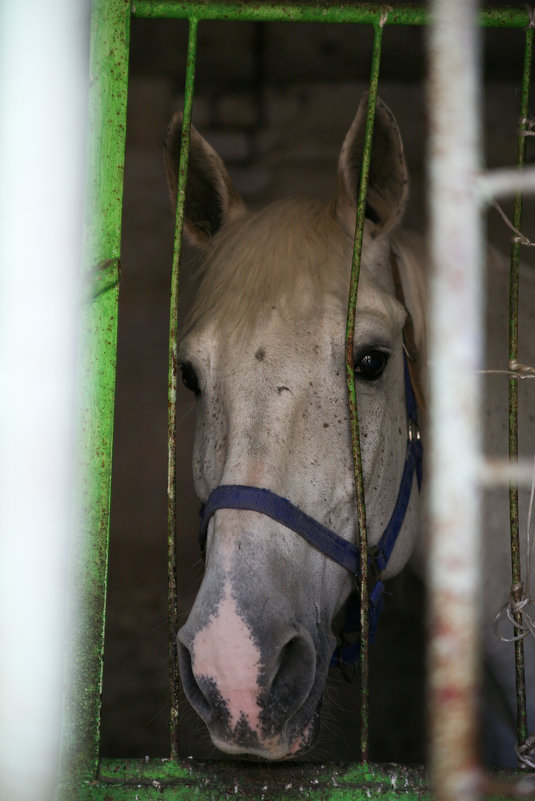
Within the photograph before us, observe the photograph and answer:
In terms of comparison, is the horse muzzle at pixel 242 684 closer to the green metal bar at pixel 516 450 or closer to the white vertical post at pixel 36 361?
the white vertical post at pixel 36 361

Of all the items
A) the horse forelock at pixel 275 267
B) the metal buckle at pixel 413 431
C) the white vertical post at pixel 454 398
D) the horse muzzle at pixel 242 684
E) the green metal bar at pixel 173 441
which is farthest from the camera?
the metal buckle at pixel 413 431

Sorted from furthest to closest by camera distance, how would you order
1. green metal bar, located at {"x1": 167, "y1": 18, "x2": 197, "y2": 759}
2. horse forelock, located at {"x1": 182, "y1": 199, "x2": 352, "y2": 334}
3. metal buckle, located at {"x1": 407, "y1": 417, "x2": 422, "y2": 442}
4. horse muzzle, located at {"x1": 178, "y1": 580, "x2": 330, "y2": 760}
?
metal buckle, located at {"x1": 407, "y1": 417, "x2": 422, "y2": 442} → horse forelock, located at {"x1": 182, "y1": 199, "x2": 352, "y2": 334} → green metal bar, located at {"x1": 167, "y1": 18, "x2": 197, "y2": 759} → horse muzzle, located at {"x1": 178, "y1": 580, "x2": 330, "y2": 760}

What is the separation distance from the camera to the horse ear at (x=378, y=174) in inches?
67.3

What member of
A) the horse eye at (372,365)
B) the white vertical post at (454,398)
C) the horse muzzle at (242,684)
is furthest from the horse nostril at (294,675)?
the horse eye at (372,365)

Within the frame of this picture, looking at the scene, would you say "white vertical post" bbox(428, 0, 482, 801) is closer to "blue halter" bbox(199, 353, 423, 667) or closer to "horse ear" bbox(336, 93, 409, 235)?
"blue halter" bbox(199, 353, 423, 667)

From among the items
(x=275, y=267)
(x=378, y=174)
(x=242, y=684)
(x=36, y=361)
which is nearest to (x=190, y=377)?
(x=275, y=267)

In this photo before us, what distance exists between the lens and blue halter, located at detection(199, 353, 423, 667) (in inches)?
55.8

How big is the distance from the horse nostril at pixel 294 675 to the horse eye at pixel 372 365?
64 centimetres

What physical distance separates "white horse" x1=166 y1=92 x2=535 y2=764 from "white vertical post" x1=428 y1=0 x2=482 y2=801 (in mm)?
374

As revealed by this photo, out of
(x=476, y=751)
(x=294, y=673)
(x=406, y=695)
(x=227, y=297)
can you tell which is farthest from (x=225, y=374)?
(x=406, y=695)

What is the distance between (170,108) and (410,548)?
362cm

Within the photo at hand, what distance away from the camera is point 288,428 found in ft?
5.03

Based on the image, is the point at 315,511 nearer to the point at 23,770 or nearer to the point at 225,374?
the point at 225,374

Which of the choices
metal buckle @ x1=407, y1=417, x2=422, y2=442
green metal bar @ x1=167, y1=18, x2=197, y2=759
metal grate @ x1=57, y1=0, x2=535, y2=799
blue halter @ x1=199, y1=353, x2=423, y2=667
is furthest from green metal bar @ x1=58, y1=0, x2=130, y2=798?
metal buckle @ x1=407, y1=417, x2=422, y2=442
